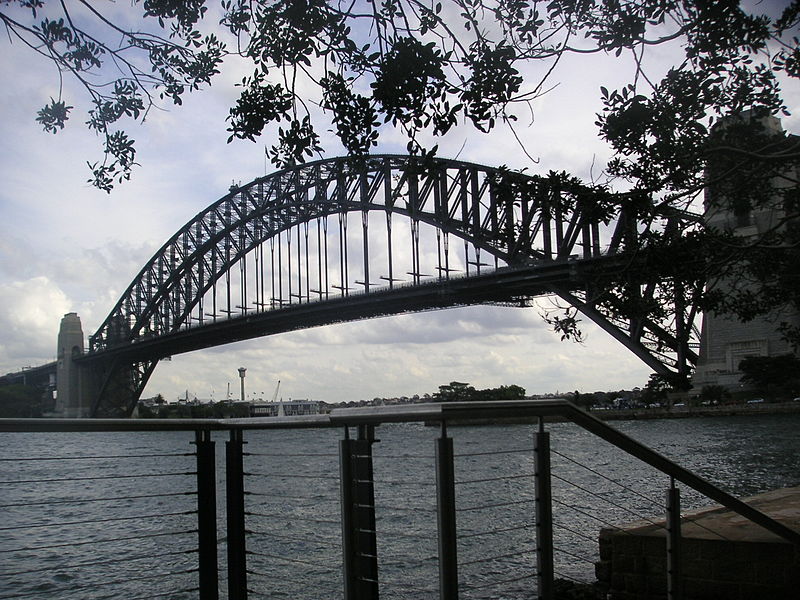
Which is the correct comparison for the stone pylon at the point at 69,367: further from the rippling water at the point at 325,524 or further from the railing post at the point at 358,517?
the railing post at the point at 358,517

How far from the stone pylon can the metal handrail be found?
5621 centimetres

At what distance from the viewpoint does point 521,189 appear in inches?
241

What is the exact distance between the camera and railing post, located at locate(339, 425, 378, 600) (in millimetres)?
2811

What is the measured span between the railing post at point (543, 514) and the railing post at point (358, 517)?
1.85 ft

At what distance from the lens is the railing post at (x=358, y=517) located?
9.22 feet

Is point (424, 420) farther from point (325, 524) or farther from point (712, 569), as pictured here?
point (325, 524)

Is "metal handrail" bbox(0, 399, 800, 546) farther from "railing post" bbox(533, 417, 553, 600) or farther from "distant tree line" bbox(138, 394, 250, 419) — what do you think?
"distant tree line" bbox(138, 394, 250, 419)

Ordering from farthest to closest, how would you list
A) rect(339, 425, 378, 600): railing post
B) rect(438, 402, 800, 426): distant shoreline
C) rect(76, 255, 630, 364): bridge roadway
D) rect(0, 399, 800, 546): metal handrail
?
rect(438, 402, 800, 426): distant shoreline, rect(76, 255, 630, 364): bridge roadway, rect(339, 425, 378, 600): railing post, rect(0, 399, 800, 546): metal handrail

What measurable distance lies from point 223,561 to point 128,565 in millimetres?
1438

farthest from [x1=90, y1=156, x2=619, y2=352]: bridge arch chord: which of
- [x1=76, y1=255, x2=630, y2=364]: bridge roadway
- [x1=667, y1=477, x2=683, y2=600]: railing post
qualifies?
[x1=667, y1=477, x2=683, y2=600]: railing post

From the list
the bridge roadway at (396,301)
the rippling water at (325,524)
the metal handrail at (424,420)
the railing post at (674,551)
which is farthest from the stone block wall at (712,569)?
the bridge roadway at (396,301)

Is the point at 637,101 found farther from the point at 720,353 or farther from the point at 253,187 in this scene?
the point at 720,353

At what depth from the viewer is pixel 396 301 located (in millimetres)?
34656

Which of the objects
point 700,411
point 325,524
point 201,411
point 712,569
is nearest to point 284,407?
point 201,411
